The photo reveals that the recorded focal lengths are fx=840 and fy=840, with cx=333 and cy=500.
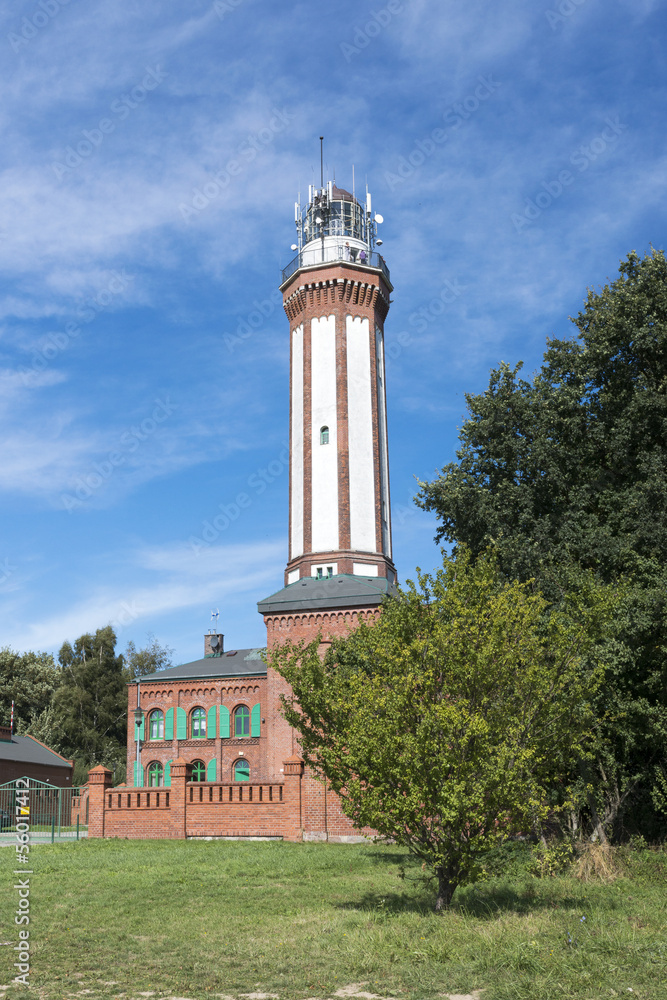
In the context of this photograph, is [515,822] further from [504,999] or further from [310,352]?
[310,352]

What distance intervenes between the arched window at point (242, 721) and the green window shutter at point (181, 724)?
111 inches

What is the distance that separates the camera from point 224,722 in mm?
45438

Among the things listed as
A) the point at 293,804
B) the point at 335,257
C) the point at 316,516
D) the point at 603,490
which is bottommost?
the point at 293,804

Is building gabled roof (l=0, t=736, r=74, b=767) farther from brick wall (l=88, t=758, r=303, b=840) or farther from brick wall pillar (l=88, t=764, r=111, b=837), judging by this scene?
brick wall (l=88, t=758, r=303, b=840)

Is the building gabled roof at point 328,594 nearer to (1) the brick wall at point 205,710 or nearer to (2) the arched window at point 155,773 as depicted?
(1) the brick wall at point 205,710

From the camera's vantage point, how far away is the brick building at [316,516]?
36000 millimetres

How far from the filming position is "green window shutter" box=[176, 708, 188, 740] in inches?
1802

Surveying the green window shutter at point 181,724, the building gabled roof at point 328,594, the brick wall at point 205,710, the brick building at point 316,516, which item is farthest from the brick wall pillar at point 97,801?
the green window shutter at point 181,724

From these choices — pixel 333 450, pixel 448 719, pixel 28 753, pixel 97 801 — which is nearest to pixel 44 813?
pixel 97 801

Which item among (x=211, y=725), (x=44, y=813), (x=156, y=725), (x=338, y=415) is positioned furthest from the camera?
(x=156, y=725)

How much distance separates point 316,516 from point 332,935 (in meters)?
28.1

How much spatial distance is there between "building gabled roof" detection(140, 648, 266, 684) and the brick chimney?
1.57 meters

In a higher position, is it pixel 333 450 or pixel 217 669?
pixel 333 450

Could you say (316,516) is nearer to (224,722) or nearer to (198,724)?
(224,722)
